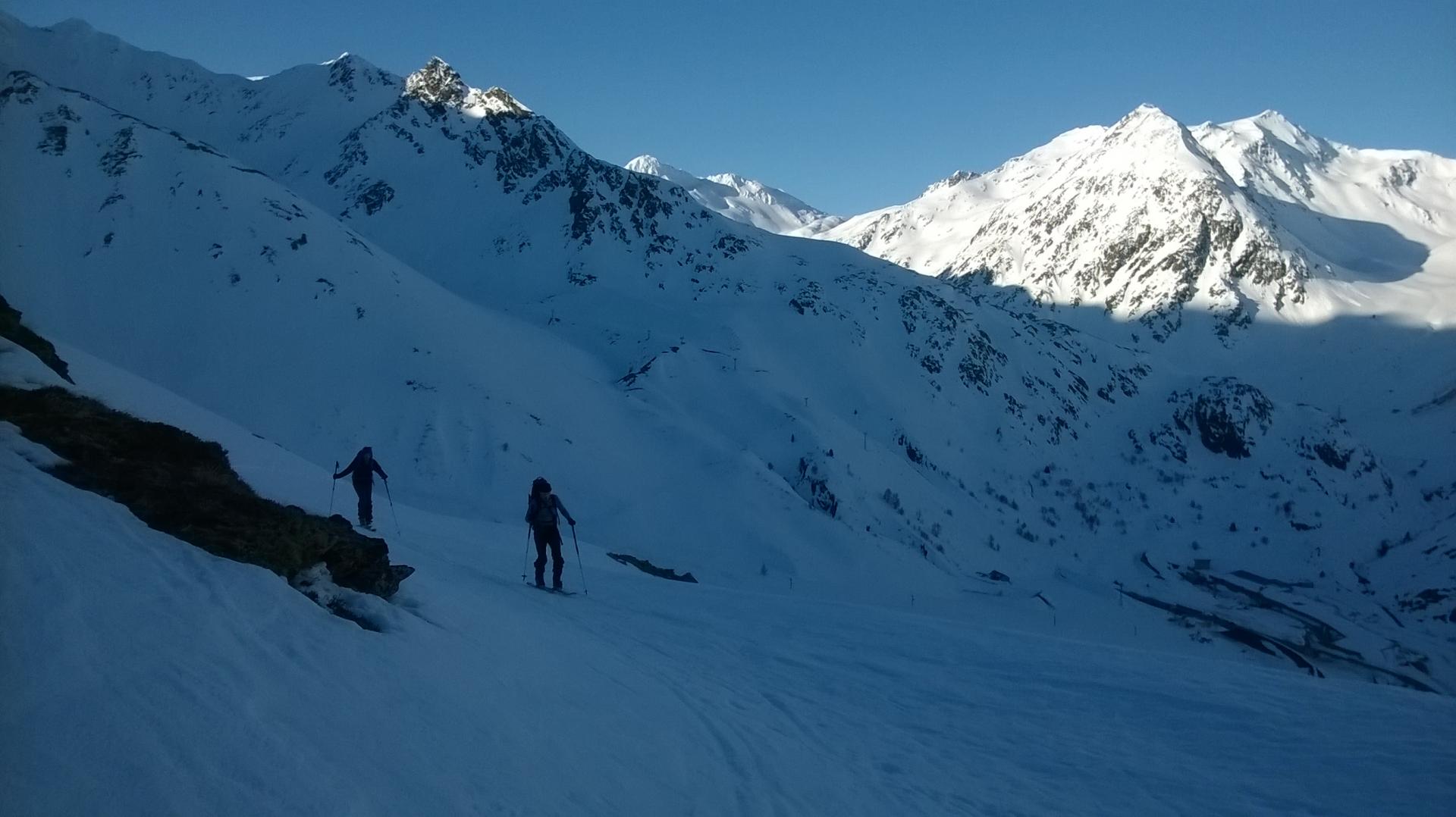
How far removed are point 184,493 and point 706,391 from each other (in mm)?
41768

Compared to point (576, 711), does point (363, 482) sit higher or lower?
lower

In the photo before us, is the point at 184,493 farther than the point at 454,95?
No

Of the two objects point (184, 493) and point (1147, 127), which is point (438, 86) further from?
point (1147, 127)

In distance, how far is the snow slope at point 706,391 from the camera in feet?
115

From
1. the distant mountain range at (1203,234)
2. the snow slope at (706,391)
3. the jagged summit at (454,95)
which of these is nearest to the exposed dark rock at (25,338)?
the snow slope at (706,391)

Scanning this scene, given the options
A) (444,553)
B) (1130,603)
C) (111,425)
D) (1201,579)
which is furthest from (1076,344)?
(111,425)

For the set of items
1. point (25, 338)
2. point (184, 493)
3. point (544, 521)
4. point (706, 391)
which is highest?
point (706, 391)

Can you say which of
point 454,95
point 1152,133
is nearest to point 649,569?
point 454,95

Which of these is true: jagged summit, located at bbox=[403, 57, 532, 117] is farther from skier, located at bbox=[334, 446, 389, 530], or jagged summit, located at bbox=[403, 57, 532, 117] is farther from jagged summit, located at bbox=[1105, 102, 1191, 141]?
jagged summit, located at bbox=[1105, 102, 1191, 141]

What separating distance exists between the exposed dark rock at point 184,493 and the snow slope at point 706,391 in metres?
17.9

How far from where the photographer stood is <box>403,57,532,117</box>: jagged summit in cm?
8412

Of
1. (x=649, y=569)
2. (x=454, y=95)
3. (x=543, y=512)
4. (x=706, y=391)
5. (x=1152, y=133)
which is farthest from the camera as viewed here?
(x=1152, y=133)

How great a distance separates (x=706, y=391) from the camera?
162 ft

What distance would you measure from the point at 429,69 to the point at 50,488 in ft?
317
